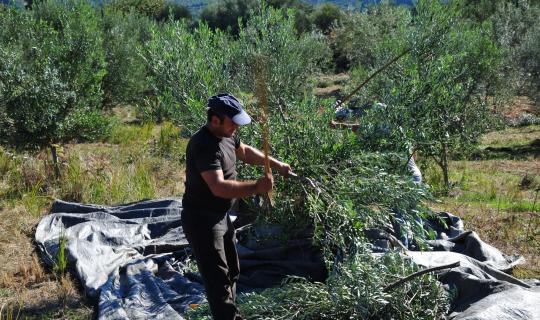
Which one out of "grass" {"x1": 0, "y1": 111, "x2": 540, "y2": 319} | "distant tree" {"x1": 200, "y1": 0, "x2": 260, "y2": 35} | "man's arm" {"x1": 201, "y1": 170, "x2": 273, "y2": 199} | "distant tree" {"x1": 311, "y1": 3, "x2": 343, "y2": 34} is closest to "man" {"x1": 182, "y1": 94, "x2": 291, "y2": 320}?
"man's arm" {"x1": 201, "y1": 170, "x2": 273, "y2": 199}

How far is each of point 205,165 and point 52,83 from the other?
19.5ft

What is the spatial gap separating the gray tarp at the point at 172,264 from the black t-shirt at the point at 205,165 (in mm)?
1198

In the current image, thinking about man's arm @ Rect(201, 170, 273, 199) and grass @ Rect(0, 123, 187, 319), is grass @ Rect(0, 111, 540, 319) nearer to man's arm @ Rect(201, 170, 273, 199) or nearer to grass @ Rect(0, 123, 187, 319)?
grass @ Rect(0, 123, 187, 319)

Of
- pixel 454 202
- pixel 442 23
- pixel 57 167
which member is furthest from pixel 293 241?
pixel 57 167

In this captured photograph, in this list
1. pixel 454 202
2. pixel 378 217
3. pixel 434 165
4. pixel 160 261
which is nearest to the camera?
pixel 378 217

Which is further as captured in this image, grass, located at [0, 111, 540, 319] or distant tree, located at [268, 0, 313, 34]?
distant tree, located at [268, 0, 313, 34]

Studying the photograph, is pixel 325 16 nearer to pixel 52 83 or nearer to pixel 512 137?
pixel 512 137

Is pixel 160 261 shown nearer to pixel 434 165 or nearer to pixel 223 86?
pixel 223 86

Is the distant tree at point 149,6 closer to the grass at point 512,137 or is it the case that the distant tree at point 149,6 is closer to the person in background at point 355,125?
the grass at point 512,137

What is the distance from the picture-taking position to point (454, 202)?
820 centimetres

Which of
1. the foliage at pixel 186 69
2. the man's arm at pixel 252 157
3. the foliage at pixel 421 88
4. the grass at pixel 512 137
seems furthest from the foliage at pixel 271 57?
the grass at pixel 512 137

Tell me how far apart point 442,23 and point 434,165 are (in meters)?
5.68

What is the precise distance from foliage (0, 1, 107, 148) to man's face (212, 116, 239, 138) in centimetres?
575

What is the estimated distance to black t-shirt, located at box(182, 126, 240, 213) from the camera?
3621 millimetres
